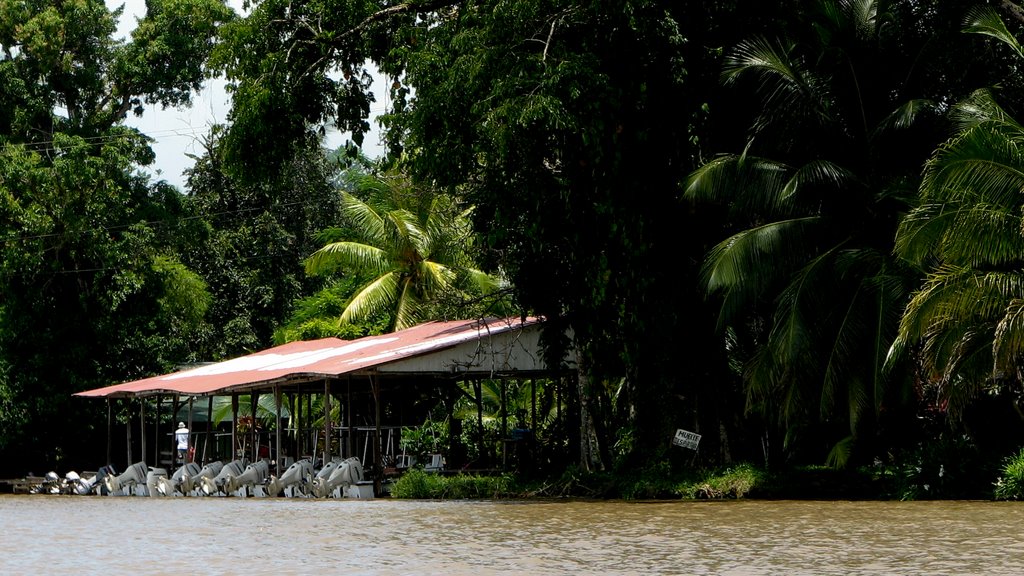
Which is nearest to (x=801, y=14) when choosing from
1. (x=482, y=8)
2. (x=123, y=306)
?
(x=482, y=8)

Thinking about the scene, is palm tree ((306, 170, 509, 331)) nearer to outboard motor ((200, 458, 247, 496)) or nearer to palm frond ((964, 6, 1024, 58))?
outboard motor ((200, 458, 247, 496))

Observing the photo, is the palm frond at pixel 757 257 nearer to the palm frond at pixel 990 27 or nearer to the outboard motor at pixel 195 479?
the palm frond at pixel 990 27

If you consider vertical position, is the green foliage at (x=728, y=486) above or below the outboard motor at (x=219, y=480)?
below

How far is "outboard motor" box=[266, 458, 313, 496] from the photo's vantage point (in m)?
22.6

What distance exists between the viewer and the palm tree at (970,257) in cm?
1445

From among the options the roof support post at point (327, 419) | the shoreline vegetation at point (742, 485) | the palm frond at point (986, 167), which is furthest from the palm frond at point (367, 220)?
the palm frond at point (986, 167)

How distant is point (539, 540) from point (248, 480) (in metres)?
12.8

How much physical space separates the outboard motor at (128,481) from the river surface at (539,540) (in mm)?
8379

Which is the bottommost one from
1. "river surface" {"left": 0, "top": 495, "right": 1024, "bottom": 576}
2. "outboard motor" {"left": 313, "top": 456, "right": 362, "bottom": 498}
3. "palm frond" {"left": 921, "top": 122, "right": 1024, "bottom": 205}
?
"river surface" {"left": 0, "top": 495, "right": 1024, "bottom": 576}

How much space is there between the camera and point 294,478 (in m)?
22.6

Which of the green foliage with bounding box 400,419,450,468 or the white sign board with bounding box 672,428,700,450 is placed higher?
the green foliage with bounding box 400,419,450,468

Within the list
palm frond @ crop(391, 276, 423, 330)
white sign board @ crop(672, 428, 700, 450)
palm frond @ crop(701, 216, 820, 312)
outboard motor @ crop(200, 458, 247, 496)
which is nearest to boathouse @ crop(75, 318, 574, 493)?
outboard motor @ crop(200, 458, 247, 496)

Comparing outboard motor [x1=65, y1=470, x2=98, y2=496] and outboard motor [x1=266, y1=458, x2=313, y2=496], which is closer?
outboard motor [x1=266, y1=458, x2=313, y2=496]

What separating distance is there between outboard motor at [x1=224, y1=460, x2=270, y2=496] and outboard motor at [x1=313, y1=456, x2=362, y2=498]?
2110 millimetres
